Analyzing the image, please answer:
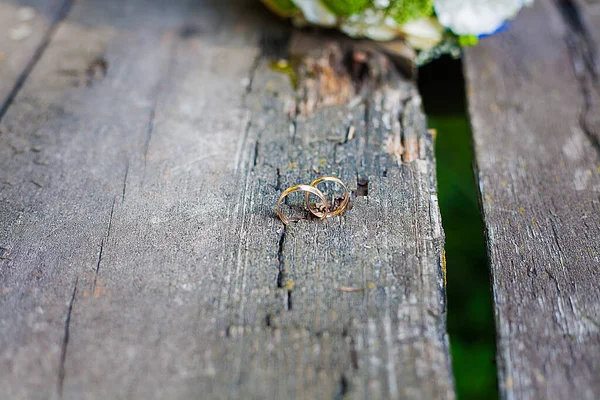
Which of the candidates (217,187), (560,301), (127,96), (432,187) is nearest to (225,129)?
(217,187)

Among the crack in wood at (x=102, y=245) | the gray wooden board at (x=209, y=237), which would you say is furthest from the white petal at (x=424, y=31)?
the crack in wood at (x=102, y=245)

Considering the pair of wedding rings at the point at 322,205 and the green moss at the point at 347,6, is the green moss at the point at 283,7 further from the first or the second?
the pair of wedding rings at the point at 322,205

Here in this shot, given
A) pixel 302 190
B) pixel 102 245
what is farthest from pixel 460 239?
pixel 102 245

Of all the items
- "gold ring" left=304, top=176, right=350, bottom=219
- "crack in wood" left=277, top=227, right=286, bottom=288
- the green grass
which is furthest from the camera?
the green grass

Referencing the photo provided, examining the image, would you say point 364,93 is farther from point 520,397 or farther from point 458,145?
point 520,397

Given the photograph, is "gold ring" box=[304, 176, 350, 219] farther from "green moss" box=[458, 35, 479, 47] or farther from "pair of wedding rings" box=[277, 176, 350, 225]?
"green moss" box=[458, 35, 479, 47]

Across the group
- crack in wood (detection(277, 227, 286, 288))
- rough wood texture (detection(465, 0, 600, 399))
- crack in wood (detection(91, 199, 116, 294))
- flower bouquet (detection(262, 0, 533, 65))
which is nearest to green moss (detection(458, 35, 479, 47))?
flower bouquet (detection(262, 0, 533, 65))

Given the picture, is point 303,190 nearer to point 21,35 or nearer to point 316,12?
point 316,12
